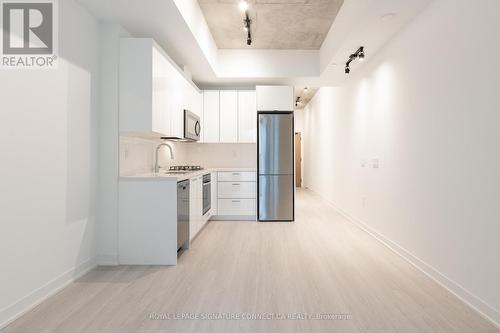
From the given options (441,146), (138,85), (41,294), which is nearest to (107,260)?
(41,294)

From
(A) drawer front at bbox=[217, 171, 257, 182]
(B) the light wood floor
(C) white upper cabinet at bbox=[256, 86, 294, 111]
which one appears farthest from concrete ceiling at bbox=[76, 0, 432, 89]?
(B) the light wood floor

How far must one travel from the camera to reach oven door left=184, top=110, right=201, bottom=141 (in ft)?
13.0

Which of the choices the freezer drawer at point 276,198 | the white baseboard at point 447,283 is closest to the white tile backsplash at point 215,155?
the freezer drawer at point 276,198

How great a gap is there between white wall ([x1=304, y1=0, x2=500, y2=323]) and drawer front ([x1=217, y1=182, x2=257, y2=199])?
1822 millimetres

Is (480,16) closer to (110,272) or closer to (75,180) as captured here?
(75,180)

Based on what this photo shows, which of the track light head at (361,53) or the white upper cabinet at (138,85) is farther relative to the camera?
the track light head at (361,53)

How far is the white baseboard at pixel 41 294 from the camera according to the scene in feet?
6.12

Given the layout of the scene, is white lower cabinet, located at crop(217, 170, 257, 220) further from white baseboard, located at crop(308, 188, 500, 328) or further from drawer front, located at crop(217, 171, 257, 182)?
white baseboard, located at crop(308, 188, 500, 328)

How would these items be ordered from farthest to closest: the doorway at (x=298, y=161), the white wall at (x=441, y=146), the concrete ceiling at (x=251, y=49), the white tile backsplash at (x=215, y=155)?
the doorway at (x=298, y=161)
the white tile backsplash at (x=215, y=155)
the concrete ceiling at (x=251, y=49)
the white wall at (x=441, y=146)

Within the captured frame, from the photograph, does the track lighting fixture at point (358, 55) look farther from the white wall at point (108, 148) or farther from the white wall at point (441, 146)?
the white wall at point (108, 148)

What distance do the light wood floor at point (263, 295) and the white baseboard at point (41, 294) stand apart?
53 mm

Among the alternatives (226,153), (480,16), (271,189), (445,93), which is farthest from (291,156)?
(480,16)

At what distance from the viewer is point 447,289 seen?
235 cm

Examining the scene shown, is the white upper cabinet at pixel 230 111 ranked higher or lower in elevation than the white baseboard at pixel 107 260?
higher
